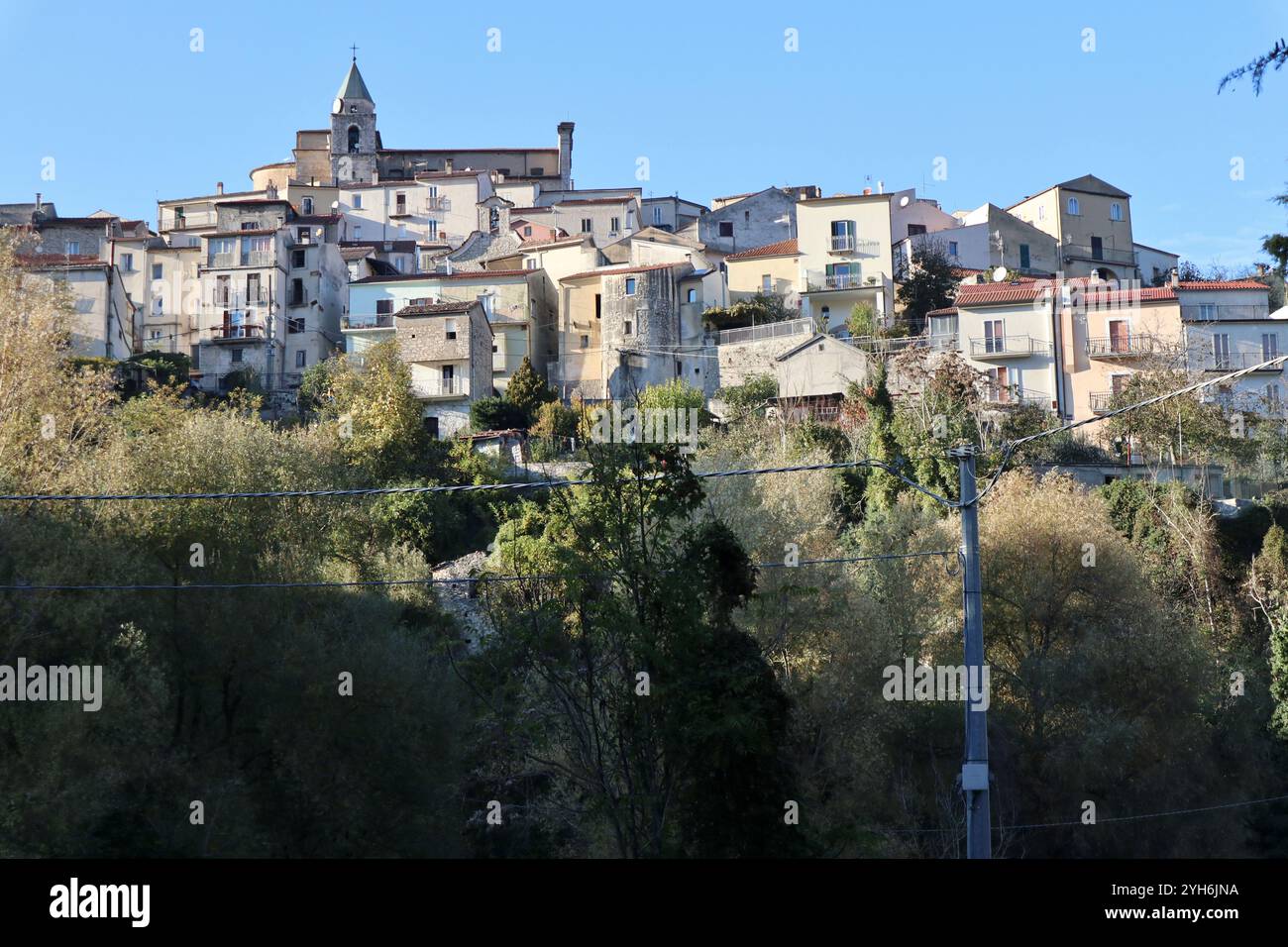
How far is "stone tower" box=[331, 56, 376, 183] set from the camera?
11475 cm

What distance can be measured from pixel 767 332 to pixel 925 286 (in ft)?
38.4

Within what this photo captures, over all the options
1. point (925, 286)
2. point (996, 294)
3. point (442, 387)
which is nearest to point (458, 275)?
point (442, 387)

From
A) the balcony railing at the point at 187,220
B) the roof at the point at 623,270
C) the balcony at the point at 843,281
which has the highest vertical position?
the balcony railing at the point at 187,220

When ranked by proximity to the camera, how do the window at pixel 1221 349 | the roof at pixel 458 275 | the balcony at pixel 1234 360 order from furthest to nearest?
the roof at pixel 458 275
the window at pixel 1221 349
the balcony at pixel 1234 360

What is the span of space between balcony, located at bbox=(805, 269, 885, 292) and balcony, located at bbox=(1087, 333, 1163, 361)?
14168 millimetres

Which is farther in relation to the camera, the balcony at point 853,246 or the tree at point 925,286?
the balcony at point 853,246

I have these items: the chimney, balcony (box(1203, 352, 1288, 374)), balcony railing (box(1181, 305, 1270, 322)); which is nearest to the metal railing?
balcony railing (box(1181, 305, 1270, 322))

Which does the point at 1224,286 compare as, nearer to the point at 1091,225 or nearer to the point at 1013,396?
the point at 1013,396

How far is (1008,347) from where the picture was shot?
63.5 m

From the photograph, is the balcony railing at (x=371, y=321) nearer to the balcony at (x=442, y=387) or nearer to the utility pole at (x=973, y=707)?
the balcony at (x=442, y=387)

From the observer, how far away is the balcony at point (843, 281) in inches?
2940

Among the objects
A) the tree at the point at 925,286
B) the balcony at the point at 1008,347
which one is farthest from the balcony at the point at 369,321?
the balcony at the point at 1008,347

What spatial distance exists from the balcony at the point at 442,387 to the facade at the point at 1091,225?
36869mm

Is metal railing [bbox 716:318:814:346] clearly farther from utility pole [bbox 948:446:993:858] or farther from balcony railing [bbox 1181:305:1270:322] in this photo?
utility pole [bbox 948:446:993:858]
